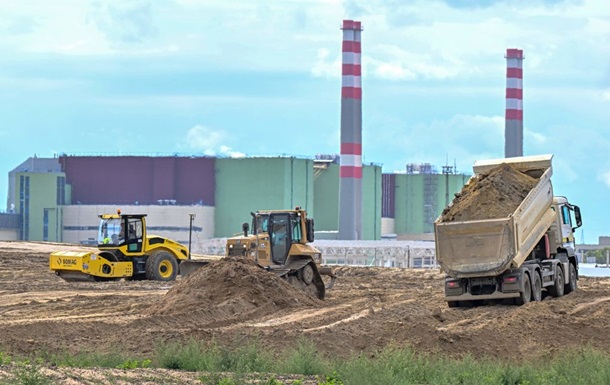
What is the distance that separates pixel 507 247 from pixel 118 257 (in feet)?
49.2

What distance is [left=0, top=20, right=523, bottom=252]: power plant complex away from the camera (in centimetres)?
8706

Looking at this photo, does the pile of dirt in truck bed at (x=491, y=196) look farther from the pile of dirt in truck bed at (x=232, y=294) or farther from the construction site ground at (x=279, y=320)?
the pile of dirt in truck bed at (x=232, y=294)

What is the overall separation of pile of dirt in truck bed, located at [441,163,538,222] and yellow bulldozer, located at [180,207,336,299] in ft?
16.3

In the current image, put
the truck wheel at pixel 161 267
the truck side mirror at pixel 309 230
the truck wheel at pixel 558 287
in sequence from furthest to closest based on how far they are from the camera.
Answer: the truck wheel at pixel 161 267 → the truck side mirror at pixel 309 230 → the truck wheel at pixel 558 287

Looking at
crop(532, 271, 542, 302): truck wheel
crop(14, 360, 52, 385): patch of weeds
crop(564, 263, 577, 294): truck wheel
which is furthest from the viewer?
crop(564, 263, 577, 294): truck wheel

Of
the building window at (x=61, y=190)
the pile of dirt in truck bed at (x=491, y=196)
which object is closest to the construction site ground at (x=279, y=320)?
the pile of dirt in truck bed at (x=491, y=196)

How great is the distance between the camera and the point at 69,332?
20.7m

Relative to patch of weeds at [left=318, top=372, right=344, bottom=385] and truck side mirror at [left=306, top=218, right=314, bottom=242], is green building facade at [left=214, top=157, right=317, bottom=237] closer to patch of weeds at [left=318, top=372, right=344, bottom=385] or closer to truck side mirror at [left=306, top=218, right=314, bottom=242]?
truck side mirror at [left=306, top=218, right=314, bottom=242]

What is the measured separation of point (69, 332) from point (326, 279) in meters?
15.3

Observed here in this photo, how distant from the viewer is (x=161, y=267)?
36.8 meters

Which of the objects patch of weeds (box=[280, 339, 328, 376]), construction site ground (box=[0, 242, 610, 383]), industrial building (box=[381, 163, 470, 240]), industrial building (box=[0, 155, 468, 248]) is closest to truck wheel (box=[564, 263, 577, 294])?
construction site ground (box=[0, 242, 610, 383])

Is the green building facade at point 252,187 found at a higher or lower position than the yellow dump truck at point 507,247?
higher

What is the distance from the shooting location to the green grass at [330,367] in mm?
14000

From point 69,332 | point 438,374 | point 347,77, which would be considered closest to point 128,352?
point 69,332
